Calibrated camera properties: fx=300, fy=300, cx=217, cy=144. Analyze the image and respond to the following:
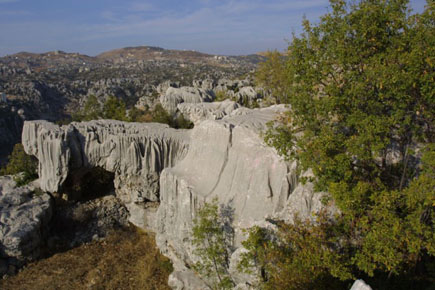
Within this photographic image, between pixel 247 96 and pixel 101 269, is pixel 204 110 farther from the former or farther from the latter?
pixel 247 96

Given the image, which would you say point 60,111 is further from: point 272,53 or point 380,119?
point 380,119

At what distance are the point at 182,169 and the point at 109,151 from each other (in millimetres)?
6733

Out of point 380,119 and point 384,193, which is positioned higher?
point 380,119

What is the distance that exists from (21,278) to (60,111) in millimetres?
84430

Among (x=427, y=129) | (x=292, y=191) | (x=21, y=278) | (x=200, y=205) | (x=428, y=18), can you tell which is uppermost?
(x=428, y=18)

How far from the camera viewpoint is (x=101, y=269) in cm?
1730

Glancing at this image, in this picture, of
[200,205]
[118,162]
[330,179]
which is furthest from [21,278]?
[330,179]

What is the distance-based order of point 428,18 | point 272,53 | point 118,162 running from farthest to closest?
1. point 272,53
2. point 118,162
3. point 428,18

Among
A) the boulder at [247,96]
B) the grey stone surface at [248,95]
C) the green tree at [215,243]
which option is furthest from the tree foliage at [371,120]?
the grey stone surface at [248,95]

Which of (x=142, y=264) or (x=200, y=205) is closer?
(x=200, y=205)

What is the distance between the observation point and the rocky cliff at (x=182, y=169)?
1206cm

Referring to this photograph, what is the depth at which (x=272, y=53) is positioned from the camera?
27.9 metres

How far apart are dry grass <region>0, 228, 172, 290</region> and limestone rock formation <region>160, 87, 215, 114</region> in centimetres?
1663

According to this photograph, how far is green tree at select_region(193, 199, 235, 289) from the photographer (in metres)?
10.9
